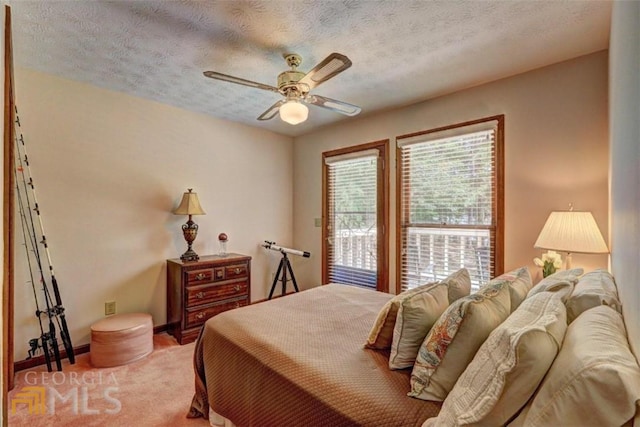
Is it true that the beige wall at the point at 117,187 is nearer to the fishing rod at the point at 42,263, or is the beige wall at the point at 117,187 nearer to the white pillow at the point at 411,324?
the fishing rod at the point at 42,263

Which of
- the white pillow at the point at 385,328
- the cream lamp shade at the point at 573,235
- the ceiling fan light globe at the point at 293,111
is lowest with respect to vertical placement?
the white pillow at the point at 385,328

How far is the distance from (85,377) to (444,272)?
3279mm

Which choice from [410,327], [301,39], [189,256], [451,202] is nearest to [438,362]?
[410,327]

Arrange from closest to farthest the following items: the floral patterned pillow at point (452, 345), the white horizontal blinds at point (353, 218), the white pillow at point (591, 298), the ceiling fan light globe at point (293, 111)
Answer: the floral patterned pillow at point (452, 345)
the white pillow at point (591, 298)
the ceiling fan light globe at point (293, 111)
the white horizontal blinds at point (353, 218)

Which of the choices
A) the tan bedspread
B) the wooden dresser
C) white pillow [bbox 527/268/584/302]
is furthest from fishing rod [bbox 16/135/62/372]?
white pillow [bbox 527/268/584/302]

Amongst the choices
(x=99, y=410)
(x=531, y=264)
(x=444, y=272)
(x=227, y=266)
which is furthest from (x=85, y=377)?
(x=531, y=264)

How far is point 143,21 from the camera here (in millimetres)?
1875

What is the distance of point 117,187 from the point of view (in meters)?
3.01

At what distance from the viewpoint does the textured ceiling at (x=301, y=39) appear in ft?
5.80

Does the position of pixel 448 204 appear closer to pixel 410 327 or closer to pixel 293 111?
pixel 293 111

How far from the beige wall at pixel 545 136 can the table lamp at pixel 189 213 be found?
2.56 m

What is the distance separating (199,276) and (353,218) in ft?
6.42

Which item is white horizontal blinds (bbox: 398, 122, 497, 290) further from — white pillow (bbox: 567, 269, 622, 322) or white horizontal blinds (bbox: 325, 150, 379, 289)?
white pillow (bbox: 567, 269, 622, 322)

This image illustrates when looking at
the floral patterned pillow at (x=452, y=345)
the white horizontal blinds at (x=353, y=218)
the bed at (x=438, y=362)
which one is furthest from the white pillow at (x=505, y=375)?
the white horizontal blinds at (x=353, y=218)
